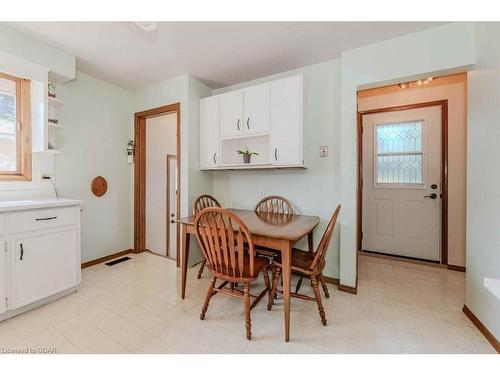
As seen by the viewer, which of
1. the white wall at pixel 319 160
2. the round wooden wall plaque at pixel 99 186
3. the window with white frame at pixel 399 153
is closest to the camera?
the white wall at pixel 319 160

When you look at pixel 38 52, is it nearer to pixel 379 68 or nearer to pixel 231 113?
pixel 231 113

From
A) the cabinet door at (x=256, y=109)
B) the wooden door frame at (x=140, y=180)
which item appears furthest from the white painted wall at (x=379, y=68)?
the wooden door frame at (x=140, y=180)

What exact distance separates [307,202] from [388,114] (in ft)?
6.18

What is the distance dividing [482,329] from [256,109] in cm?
262

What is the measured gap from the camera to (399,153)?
3.11m

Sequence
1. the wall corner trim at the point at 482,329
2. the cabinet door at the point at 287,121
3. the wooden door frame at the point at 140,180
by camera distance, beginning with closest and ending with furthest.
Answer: the wall corner trim at the point at 482,329 < the cabinet door at the point at 287,121 < the wooden door frame at the point at 140,180

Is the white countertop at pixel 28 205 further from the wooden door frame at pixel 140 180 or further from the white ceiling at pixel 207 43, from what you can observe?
the white ceiling at pixel 207 43

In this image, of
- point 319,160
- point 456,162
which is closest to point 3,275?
point 319,160

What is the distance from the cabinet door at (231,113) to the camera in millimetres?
2588

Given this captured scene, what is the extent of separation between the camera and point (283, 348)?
144cm

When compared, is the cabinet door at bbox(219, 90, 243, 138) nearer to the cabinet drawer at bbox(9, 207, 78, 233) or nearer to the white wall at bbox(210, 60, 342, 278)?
the white wall at bbox(210, 60, 342, 278)

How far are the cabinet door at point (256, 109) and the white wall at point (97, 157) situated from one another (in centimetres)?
185

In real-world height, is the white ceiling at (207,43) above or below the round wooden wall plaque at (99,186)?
above
